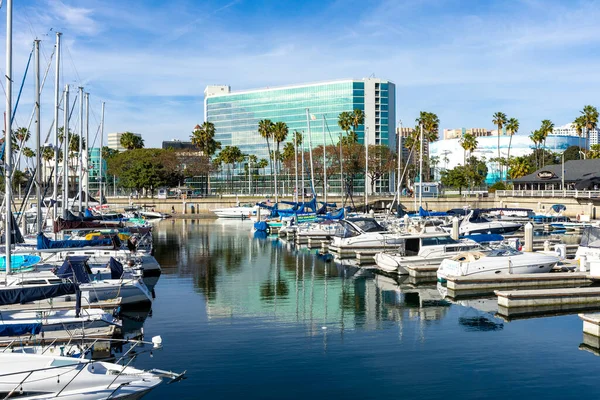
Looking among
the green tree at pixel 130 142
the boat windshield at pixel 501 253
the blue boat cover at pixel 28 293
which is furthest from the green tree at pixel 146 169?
the blue boat cover at pixel 28 293

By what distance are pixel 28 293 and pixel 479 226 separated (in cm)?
4497

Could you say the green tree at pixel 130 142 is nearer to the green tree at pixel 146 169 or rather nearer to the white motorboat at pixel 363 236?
the green tree at pixel 146 169

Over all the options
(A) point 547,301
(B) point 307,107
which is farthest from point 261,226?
(B) point 307,107

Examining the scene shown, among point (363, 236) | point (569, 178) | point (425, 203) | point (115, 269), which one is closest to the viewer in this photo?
point (115, 269)

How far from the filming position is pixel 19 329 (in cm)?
1961

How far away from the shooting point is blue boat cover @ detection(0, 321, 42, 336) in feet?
63.0

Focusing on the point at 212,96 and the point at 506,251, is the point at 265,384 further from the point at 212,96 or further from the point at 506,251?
the point at 212,96

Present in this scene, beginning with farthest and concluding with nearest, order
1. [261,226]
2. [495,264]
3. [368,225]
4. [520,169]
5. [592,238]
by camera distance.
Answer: [520,169]
[261,226]
[368,225]
[592,238]
[495,264]

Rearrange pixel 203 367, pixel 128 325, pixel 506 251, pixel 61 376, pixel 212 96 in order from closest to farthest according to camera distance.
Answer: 1. pixel 61 376
2. pixel 203 367
3. pixel 128 325
4. pixel 506 251
5. pixel 212 96

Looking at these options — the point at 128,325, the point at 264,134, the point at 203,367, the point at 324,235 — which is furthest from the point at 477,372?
the point at 264,134

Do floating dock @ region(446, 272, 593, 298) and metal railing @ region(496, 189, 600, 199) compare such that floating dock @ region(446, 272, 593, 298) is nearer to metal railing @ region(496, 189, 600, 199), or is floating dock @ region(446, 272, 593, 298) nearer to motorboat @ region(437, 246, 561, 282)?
motorboat @ region(437, 246, 561, 282)

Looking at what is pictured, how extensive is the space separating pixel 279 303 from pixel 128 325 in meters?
7.95

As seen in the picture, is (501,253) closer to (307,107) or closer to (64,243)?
(64,243)

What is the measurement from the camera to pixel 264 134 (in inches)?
4791
